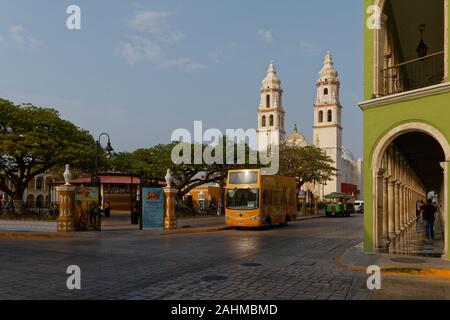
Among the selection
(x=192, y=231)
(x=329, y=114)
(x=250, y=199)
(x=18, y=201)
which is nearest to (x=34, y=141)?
(x=18, y=201)

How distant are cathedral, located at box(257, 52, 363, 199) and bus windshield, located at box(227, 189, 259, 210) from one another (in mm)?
64622

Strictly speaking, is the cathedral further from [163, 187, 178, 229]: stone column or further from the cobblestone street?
the cobblestone street

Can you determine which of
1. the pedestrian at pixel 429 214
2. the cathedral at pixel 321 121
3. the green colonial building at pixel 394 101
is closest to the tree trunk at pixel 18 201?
the green colonial building at pixel 394 101

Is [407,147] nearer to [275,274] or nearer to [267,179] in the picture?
[267,179]

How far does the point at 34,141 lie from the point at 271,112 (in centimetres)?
7144

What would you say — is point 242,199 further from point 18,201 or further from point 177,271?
point 18,201

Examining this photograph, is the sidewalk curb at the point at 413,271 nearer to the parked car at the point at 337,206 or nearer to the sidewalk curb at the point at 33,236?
the sidewalk curb at the point at 33,236

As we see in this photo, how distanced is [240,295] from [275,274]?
240 cm

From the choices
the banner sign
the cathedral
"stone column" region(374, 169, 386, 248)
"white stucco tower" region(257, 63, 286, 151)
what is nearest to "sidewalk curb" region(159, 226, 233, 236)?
the banner sign

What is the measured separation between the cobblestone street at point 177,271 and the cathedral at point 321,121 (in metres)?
74.7

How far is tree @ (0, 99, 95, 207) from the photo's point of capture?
30.4 meters

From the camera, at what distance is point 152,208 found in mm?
23453

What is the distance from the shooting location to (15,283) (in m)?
8.97
